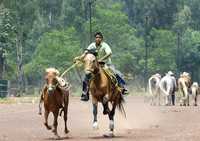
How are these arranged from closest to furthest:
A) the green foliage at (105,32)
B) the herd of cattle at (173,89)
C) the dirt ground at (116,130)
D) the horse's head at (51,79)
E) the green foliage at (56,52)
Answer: the dirt ground at (116,130) < the horse's head at (51,79) < the herd of cattle at (173,89) < the green foliage at (105,32) < the green foliage at (56,52)

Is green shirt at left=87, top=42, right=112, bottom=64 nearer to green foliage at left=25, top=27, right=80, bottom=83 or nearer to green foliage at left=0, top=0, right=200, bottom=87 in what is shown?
green foliage at left=0, top=0, right=200, bottom=87

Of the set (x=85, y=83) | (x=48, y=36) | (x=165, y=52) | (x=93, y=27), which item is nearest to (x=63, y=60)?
(x=48, y=36)

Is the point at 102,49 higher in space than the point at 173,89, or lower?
higher

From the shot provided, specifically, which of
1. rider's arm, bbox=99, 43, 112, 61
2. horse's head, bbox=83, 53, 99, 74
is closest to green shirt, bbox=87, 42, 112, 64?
rider's arm, bbox=99, 43, 112, 61

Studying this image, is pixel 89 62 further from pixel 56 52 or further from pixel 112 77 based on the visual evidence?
pixel 56 52

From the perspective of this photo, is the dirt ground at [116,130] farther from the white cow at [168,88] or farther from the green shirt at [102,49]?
the white cow at [168,88]

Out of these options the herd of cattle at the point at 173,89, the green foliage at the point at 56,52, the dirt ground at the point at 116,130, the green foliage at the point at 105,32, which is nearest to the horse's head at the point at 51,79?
Answer: the dirt ground at the point at 116,130

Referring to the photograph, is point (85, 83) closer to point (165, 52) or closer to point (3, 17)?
point (3, 17)

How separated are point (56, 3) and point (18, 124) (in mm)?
76596

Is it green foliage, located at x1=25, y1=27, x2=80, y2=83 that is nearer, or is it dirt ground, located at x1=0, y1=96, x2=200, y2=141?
dirt ground, located at x1=0, y1=96, x2=200, y2=141

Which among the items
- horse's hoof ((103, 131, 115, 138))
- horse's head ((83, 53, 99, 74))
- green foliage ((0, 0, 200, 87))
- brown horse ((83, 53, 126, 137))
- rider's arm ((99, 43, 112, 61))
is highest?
green foliage ((0, 0, 200, 87))

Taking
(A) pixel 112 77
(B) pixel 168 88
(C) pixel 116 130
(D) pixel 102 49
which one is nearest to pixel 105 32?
(B) pixel 168 88

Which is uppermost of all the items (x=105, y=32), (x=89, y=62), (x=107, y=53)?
(x=105, y=32)

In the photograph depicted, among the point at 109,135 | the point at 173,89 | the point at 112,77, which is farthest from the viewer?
the point at 173,89
